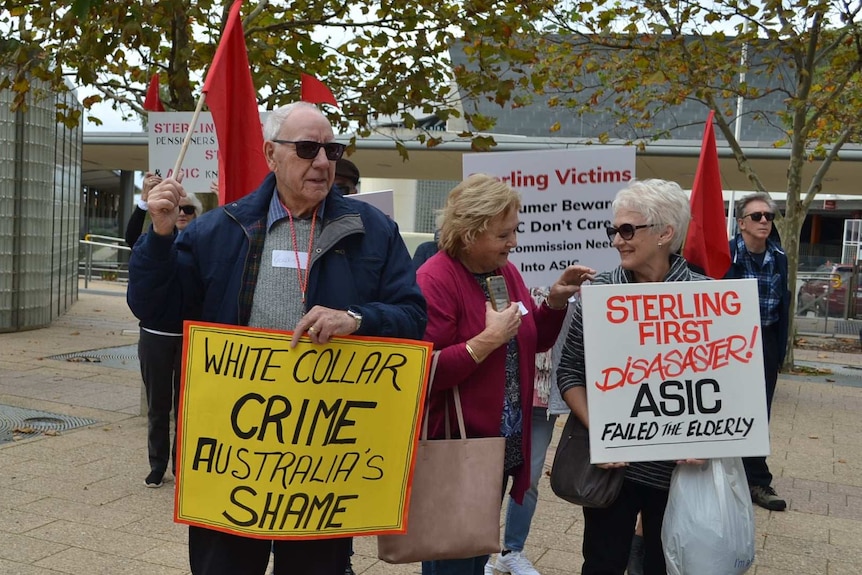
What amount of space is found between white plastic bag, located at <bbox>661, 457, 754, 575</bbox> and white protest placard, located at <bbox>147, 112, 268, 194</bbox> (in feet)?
15.9

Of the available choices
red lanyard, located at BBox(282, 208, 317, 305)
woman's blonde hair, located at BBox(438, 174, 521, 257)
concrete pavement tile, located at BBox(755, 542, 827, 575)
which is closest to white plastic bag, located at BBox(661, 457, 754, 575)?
woman's blonde hair, located at BBox(438, 174, 521, 257)

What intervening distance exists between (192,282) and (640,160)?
851 inches

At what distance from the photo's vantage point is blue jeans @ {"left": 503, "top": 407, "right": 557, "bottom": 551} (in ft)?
15.1

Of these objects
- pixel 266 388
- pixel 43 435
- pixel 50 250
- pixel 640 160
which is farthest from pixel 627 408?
pixel 640 160

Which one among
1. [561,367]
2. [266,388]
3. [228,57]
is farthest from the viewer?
[228,57]

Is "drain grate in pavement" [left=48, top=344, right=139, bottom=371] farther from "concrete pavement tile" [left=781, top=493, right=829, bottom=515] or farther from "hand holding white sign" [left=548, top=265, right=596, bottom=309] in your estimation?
"hand holding white sign" [left=548, top=265, right=596, bottom=309]

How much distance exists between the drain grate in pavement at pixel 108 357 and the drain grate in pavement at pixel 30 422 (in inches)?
114

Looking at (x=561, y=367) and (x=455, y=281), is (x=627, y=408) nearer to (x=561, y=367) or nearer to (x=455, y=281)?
(x=561, y=367)

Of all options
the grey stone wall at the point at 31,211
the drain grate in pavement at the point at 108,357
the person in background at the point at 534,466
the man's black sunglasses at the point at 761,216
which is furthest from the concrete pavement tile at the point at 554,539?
the grey stone wall at the point at 31,211

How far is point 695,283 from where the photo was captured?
332 centimetres

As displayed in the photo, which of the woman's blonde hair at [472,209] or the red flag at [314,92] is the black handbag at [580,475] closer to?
the woman's blonde hair at [472,209]

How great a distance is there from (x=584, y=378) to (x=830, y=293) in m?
20.0

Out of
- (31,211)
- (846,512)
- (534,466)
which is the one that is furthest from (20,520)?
(31,211)

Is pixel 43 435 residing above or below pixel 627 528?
below
